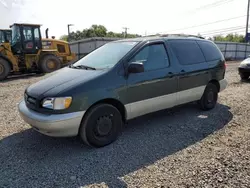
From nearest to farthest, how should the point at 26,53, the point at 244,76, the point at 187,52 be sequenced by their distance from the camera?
the point at 187,52 < the point at 244,76 < the point at 26,53

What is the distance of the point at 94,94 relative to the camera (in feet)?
11.2

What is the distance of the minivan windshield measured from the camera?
156 inches

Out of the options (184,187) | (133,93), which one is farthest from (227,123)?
(184,187)

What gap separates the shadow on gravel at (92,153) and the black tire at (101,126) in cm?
14

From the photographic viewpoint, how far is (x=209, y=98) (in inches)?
217

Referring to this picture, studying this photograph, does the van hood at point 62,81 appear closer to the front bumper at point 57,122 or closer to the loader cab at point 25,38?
the front bumper at point 57,122

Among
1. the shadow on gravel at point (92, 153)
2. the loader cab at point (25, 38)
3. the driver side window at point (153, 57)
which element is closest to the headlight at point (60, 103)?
the shadow on gravel at point (92, 153)

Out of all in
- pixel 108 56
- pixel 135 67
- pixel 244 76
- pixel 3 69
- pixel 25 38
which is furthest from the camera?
pixel 25 38

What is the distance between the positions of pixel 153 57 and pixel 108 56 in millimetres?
845

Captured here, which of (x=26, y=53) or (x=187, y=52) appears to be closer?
(x=187, y=52)

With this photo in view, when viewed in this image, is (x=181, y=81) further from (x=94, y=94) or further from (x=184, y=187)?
(x=184, y=187)

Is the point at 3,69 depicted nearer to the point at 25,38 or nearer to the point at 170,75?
the point at 25,38

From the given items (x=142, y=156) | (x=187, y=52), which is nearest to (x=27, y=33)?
(x=187, y=52)

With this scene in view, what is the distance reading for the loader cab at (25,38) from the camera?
12.2m
